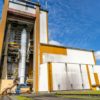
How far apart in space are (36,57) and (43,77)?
504cm

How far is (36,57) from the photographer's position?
107 ft

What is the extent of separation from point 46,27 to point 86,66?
13737mm

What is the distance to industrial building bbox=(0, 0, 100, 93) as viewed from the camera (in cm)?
2995

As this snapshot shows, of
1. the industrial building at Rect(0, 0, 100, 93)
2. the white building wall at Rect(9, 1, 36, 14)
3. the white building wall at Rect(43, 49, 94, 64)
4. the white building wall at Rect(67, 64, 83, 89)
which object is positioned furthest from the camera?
the white building wall at Rect(9, 1, 36, 14)

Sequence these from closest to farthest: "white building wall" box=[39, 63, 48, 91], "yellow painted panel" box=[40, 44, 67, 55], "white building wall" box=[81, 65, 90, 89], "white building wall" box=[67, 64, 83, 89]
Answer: "white building wall" box=[39, 63, 48, 91]
"white building wall" box=[67, 64, 83, 89]
"white building wall" box=[81, 65, 90, 89]
"yellow painted panel" box=[40, 44, 67, 55]

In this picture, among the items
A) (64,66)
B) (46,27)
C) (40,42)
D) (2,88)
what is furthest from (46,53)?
(2,88)

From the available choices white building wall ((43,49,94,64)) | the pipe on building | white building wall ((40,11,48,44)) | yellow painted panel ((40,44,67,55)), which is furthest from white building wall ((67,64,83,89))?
the pipe on building

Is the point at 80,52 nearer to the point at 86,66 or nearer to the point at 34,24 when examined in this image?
the point at 86,66

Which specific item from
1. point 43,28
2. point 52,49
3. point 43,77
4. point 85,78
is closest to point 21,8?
point 43,28

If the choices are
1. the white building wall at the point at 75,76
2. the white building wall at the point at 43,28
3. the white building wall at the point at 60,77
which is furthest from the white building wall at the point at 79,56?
the white building wall at the point at 43,28

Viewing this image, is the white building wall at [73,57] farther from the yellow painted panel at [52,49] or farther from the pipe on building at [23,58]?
the pipe on building at [23,58]

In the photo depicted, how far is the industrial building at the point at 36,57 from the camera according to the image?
98.3 feet

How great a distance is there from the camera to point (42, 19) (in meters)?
38.1

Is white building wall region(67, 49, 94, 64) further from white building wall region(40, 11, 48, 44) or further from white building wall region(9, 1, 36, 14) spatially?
white building wall region(9, 1, 36, 14)
